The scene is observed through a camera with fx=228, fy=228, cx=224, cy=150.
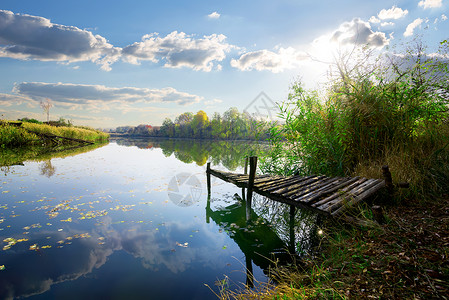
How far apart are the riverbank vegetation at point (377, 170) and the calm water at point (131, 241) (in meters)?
0.94

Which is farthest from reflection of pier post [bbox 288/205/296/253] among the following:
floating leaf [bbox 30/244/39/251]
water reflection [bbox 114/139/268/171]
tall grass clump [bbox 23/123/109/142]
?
tall grass clump [bbox 23/123/109/142]

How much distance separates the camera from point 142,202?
907cm

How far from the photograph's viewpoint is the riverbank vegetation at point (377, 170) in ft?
9.75

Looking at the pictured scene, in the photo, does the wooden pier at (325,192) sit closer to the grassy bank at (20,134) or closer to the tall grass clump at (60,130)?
the grassy bank at (20,134)

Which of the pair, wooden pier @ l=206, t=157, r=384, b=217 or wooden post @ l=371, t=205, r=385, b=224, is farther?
wooden pier @ l=206, t=157, r=384, b=217

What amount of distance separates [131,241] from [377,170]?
6.57m

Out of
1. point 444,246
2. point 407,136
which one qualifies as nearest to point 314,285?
point 444,246

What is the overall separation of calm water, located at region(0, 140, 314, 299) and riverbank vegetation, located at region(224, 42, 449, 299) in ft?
3.09

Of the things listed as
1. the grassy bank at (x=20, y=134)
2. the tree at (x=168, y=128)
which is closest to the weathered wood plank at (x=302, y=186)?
the grassy bank at (x=20, y=134)

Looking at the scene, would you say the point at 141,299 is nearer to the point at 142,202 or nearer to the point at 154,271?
the point at 154,271

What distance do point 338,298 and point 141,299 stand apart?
3.12 m

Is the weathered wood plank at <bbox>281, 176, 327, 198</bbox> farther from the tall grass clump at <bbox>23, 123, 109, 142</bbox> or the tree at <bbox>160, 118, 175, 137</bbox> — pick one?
the tree at <bbox>160, 118, 175, 137</bbox>

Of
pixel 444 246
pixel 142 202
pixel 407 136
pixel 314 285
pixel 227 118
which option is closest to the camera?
pixel 444 246

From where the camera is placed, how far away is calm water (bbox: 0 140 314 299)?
167 inches
